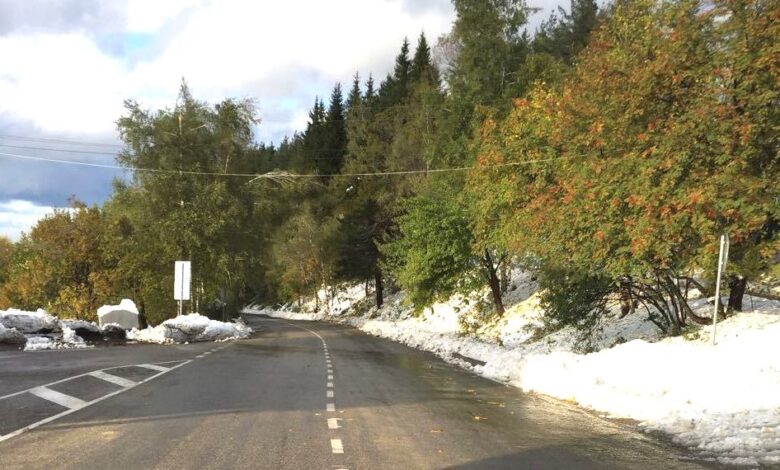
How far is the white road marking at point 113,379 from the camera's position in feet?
43.5

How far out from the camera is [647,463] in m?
7.11

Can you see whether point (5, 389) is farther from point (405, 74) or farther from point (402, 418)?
point (405, 74)

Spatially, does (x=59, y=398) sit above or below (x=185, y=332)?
above

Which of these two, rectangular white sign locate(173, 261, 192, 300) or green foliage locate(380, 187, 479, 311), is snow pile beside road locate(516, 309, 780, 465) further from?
rectangular white sign locate(173, 261, 192, 300)

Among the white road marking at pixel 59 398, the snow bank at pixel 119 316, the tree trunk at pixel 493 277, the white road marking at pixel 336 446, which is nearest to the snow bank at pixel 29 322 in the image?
the snow bank at pixel 119 316

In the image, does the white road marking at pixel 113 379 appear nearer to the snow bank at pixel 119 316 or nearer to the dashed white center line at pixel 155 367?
the dashed white center line at pixel 155 367

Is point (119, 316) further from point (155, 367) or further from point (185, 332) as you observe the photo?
Answer: point (155, 367)

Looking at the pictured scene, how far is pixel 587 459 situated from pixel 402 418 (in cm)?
320

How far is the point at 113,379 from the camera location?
1397cm

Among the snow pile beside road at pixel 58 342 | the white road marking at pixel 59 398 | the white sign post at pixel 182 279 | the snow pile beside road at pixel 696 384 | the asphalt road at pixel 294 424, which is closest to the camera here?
the asphalt road at pixel 294 424

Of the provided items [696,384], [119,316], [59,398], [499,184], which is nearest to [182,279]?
[119,316]

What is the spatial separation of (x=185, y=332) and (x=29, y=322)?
22.2 ft

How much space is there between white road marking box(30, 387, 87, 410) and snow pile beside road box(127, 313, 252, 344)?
1695 cm

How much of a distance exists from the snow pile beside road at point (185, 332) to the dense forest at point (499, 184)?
19.2ft
